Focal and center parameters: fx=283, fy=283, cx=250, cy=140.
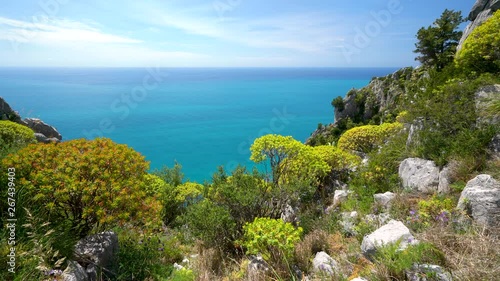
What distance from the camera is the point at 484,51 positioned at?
8344 mm

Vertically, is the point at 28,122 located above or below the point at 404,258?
below

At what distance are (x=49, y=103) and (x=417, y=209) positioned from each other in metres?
126

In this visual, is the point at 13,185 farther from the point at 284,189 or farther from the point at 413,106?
the point at 413,106

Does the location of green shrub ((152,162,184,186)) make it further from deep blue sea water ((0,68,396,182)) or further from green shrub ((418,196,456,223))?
deep blue sea water ((0,68,396,182))

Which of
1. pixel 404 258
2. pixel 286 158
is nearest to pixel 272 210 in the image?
pixel 286 158

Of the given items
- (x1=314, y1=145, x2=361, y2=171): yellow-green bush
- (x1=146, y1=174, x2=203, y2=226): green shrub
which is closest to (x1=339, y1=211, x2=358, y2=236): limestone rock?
(x1=314, y1=145, x2=361, y2=171): yellow-green bush

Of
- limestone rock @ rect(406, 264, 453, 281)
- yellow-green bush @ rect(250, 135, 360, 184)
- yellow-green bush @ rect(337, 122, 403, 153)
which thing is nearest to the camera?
limestone rock @ rect(406, 264, 453, 281)

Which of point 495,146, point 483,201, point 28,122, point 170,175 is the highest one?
point 495,146

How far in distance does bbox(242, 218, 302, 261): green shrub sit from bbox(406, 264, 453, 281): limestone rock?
5.00 feet

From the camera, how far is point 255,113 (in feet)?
338

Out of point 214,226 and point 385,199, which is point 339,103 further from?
point 214,226

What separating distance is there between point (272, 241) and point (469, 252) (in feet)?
7.74

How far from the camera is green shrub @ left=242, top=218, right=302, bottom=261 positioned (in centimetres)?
412

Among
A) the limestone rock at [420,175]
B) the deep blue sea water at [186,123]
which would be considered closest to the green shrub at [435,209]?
the limestone rock at [420,175]
